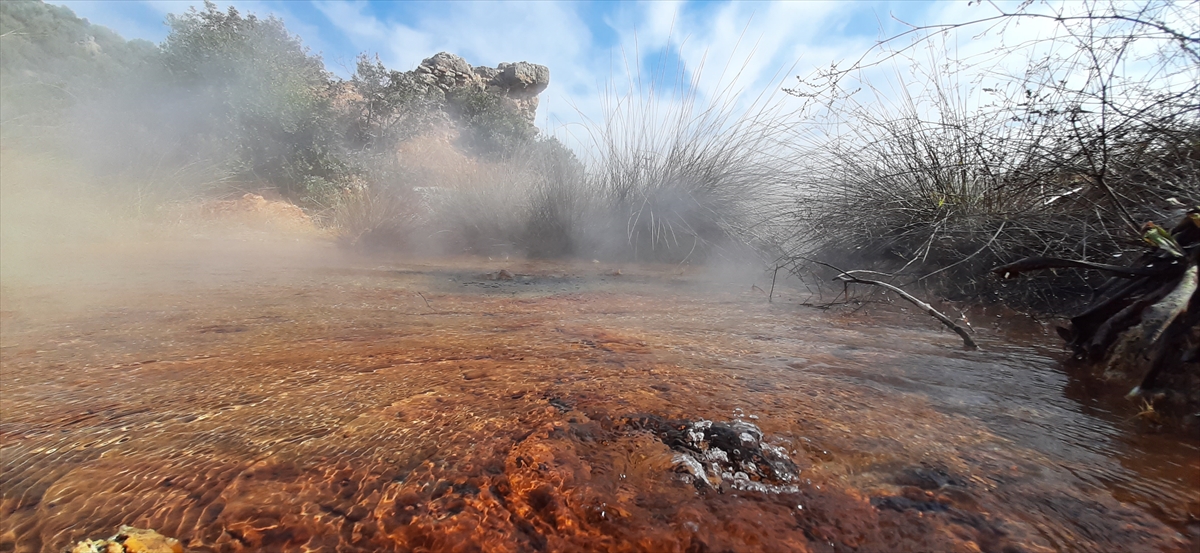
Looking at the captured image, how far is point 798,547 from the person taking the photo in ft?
2.08

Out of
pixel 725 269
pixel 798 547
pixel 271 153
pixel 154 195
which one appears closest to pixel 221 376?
pixel 798 547

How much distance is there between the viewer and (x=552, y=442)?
34.7 inches

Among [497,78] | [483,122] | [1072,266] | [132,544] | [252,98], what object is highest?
[497,78]

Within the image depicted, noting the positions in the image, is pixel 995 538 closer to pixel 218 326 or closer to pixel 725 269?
pixel 218 326

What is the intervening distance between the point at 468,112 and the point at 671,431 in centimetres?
1941

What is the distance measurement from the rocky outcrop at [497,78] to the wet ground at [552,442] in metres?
20.4

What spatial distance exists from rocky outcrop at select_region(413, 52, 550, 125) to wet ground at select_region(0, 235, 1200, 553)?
20.4 metres

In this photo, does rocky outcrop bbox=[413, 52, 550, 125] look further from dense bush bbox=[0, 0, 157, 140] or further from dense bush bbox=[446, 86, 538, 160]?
dense bush bbox=[0, 0, 157, 140]

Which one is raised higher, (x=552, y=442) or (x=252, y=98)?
(x=252, y=98)

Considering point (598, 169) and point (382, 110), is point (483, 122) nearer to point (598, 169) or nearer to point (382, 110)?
point (382, 110)

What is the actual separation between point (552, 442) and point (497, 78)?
84.4 feet

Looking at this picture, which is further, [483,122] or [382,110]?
[483,122]

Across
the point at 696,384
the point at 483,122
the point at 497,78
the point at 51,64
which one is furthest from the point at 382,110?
the point at 696,384

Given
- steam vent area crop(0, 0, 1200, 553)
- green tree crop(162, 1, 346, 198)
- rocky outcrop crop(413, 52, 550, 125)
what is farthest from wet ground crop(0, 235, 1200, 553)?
rocky outcrop crop(413, 52, 550, 125)
